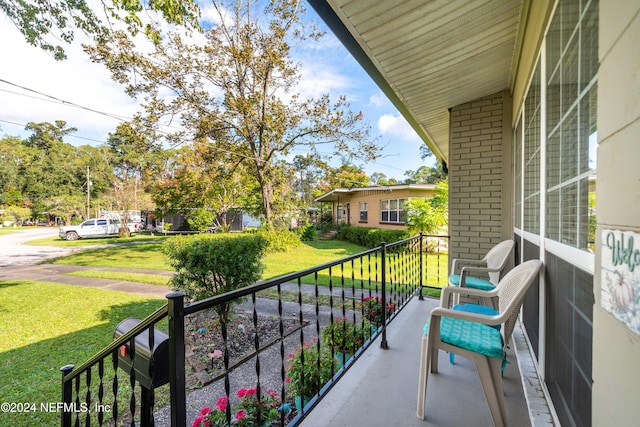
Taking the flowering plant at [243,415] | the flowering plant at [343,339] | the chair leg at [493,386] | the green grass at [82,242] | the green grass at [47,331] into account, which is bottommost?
the green grass at [47,331]

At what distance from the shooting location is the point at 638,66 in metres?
0.58

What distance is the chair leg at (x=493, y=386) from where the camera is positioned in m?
1.48

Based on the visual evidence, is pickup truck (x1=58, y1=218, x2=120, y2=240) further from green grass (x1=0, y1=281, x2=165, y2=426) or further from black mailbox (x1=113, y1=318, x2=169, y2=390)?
black mailbox (x1=113, y1=318, x2=169, y2=390)

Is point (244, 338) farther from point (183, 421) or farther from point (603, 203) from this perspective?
point (603, 203)

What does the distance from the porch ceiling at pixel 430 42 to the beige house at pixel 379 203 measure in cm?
980

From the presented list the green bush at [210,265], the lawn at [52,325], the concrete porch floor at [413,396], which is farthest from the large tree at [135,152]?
the concrete porch floor at [413,396]

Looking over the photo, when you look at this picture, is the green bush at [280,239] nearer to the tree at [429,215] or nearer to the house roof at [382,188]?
the tree at [429,215]

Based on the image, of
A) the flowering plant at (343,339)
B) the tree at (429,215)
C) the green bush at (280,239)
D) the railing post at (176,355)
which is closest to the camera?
the railing post at (176,355)

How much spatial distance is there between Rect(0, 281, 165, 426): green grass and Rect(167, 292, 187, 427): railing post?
241 cm

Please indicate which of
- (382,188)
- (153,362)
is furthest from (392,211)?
(153,362)

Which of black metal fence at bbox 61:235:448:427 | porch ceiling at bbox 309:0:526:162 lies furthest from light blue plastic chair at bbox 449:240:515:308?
porch ceiling at bbox 309:0:526:162

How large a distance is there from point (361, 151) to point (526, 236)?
8.90m

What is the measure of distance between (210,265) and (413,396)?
2.67 metres

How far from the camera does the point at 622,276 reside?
0.65 meters
